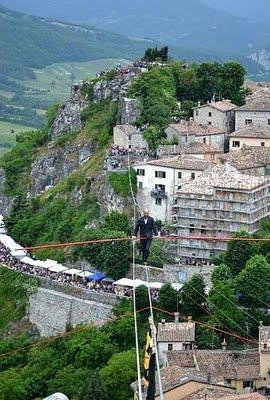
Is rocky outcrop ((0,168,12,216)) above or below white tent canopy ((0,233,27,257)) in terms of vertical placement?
above

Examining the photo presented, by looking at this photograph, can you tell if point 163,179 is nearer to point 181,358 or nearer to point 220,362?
point 181,358

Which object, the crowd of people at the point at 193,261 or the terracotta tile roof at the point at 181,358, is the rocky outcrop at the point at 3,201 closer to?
the crowd of people at the point at 193,261

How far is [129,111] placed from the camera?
67875mm

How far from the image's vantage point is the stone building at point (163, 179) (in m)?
56.9

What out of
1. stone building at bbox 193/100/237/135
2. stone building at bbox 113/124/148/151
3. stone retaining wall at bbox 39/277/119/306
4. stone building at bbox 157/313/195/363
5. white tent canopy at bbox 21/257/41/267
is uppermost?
stone building at bbox 193/100/237/135

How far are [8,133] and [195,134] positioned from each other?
111m

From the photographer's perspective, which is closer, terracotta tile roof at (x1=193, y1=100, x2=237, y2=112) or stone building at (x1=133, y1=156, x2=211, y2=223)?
stone building at (x1=133, y1=156, x2=211, y2=223)

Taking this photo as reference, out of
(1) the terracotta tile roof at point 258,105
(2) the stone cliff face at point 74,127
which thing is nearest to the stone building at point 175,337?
(1) the terracotta tile roof at point 258,105

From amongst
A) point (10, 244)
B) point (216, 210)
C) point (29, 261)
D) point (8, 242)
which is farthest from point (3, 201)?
point (216, 210)

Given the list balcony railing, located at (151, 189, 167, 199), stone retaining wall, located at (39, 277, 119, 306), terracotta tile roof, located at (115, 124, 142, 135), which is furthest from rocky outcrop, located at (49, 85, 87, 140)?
stone retaining wall, located at (39, 277, 119, 306)

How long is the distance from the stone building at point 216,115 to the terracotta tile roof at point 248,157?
4.94 meters

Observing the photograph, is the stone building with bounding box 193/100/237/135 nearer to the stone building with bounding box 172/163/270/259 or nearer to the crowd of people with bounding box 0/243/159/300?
the stone building with bounding box 172/163/270/259

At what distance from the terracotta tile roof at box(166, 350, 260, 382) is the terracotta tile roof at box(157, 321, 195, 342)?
1598mm

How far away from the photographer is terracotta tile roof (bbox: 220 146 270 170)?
189 feet
